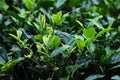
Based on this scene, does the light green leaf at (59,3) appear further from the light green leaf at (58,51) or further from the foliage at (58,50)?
the light green leaf at (58,51)

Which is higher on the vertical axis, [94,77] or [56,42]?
[56,42]

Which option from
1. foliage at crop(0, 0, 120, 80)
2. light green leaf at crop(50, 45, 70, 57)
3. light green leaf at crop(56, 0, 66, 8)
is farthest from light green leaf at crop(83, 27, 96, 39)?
light green leaf at crop(56, 0, 66, 8)

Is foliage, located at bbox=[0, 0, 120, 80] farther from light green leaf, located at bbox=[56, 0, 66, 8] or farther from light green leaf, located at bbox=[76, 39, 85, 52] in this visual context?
light green leaf, located at bbox=[56, 0, 66, 8]

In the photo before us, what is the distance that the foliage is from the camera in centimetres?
162

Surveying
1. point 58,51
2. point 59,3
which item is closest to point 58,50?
point 58,51

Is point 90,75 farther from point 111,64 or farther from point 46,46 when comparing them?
point 46,46

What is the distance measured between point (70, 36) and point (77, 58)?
0.53 feet

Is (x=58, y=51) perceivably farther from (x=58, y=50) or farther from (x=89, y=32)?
(x=89, y=32)

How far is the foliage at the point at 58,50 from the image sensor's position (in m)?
1.62

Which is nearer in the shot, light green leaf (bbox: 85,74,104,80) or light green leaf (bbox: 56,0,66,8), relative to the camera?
light green leaf (bbox: 85,74,104,80)

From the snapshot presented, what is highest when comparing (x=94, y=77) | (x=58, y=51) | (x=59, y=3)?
(x=59, y=3)

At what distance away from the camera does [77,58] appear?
1667mm

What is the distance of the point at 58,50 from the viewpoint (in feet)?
5.25

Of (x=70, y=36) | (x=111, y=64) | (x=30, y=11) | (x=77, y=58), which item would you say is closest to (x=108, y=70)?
(x=111, y=64)
